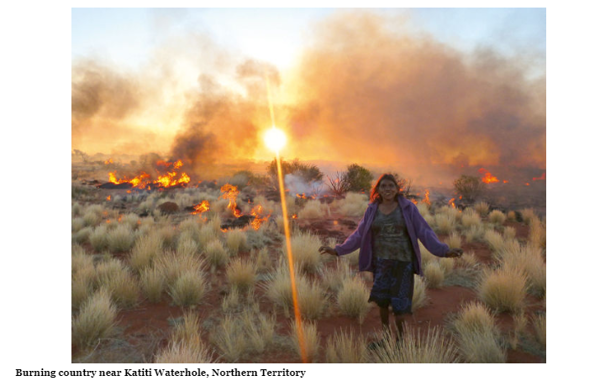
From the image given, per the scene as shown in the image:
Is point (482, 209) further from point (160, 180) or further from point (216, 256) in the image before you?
point (160, 180)

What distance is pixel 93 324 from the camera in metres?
3.67

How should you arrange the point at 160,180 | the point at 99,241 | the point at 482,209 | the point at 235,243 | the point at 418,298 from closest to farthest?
the point at 418,298
the point at 235,243
the point at 99,241
the point at 482,209
the point at 160,180

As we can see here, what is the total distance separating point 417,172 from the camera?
41781mm

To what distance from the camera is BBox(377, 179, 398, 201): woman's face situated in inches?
125

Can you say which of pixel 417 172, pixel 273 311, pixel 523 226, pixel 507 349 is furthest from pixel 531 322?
pixel 417 172

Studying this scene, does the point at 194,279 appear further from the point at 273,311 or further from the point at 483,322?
the point at 483,322

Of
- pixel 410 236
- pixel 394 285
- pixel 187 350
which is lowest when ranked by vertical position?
pixel 187 350

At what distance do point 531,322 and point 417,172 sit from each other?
40.2m

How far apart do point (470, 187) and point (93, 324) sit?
20.5 meters

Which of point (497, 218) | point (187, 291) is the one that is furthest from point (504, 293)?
point (497, 218)

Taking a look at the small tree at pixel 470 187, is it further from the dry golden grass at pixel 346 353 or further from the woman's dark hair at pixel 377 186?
the dry golden grass at pixel 346 353

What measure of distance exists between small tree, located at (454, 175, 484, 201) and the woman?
17.9 m

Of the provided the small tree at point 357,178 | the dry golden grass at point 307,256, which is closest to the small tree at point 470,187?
the small tree at point 357,178

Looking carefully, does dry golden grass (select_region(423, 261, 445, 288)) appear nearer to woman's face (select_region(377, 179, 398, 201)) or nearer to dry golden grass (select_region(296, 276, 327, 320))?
dry golden grass (select_region(296, 276, 327, 320))
